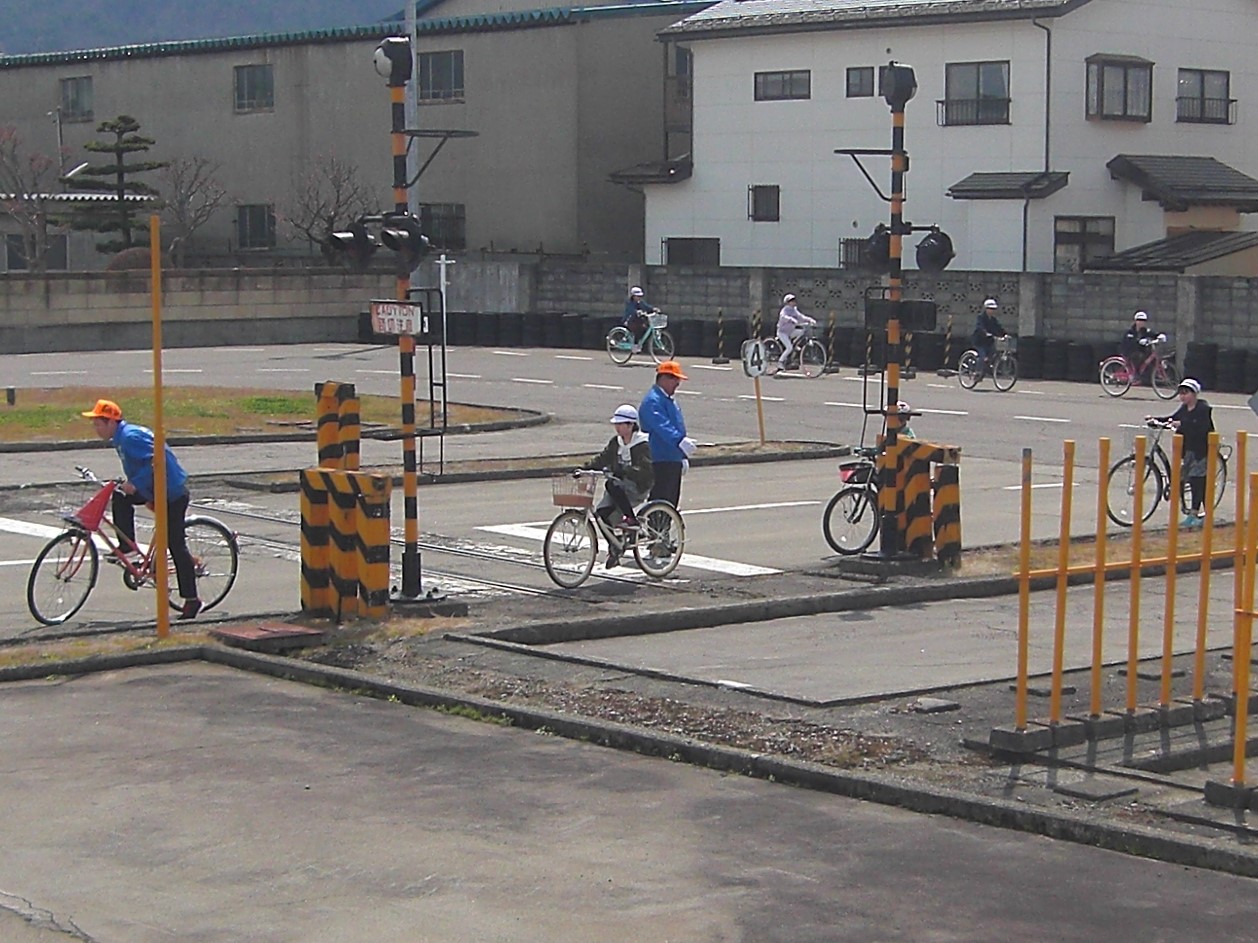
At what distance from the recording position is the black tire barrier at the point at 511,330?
49500mm

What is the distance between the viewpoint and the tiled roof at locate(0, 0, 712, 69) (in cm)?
5881

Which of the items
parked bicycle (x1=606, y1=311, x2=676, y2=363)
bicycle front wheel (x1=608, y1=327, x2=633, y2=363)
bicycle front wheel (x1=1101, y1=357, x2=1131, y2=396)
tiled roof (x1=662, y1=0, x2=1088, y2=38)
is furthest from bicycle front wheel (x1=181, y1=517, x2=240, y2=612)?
tiled roof (x1=662, y1=0, x2=1088, y2=38)

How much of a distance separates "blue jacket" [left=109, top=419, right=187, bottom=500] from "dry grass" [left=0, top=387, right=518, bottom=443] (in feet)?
41.5

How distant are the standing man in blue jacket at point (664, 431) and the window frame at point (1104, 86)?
114 ft

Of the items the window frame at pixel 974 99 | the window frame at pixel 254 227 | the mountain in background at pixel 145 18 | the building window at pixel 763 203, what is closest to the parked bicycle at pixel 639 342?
the window frame at pixel 974 99

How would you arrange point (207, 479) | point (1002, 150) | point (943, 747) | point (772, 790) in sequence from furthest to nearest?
1. point (1002, 150)
2. point (207, 479)
3. point (943, 747)
4. point (772, 790)

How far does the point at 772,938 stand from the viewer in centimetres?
754

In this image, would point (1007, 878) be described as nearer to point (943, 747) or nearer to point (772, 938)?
point (772, 938)

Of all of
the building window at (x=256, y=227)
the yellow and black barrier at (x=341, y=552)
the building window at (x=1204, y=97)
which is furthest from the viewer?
the building window at (x=256, y=227)

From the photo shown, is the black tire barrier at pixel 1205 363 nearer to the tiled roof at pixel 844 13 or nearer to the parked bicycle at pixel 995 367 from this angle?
the parked bicycle at pixel 995 367

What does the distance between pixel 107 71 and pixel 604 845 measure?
64.2 meters

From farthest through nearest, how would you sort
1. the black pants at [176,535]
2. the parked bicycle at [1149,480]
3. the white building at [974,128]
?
the white building at [974,128], the parked bicycle at [1149,480], the black pants at [176,535]

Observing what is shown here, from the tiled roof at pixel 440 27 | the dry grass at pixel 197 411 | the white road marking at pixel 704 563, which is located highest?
the tiled roof at pixel 440 27

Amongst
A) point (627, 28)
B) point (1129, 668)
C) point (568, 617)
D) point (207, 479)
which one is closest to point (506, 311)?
point (627, 28)
